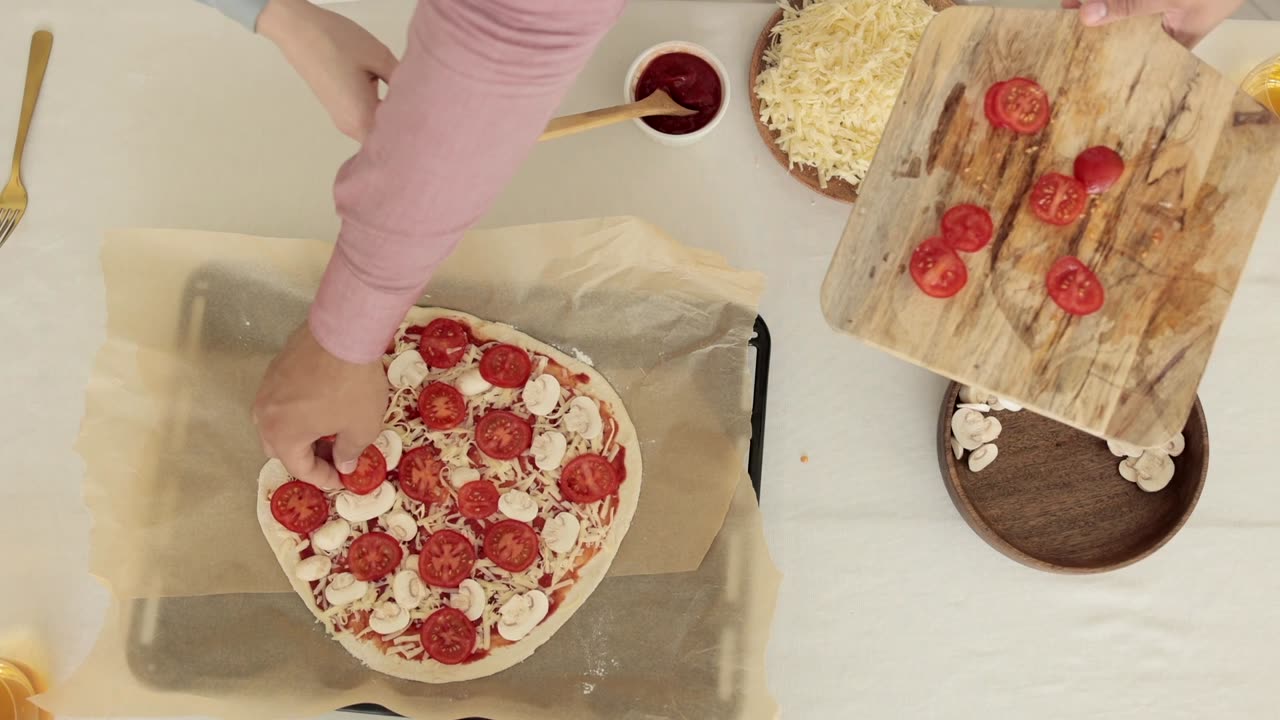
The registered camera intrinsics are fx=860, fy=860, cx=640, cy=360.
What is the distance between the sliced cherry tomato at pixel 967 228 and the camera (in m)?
1.77

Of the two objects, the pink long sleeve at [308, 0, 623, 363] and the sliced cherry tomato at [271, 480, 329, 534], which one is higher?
the pink long sleeve at [308, 0, 623, 363]

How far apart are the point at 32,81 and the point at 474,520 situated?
1.64 metres

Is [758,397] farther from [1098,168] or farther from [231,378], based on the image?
[231,378]

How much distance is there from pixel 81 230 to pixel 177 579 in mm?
964

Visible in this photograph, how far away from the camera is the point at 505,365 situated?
2.19m

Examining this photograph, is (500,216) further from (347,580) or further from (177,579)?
(177,579)

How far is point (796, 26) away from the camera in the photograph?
6.88 feet

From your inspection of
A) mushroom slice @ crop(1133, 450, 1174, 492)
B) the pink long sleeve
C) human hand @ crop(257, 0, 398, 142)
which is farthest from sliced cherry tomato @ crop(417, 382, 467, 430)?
mushroom slice @ crop(1133, 450, 1174, 492)

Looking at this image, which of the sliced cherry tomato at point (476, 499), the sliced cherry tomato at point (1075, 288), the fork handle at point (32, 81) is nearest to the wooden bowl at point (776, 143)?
the sliced cherry tomato at point (1075, 288)

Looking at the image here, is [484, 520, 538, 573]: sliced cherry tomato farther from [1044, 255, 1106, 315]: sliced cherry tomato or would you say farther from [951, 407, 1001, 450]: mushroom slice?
[1044, 255, 1106, 315]: sliced cherry tomato

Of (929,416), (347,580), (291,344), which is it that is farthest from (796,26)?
(347,580)

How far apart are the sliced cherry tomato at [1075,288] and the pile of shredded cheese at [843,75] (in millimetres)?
520

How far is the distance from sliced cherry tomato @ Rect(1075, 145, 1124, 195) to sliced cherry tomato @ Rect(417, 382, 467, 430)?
4.99 ft

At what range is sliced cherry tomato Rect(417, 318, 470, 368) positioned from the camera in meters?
2.19
